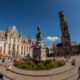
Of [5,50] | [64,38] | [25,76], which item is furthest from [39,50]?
[64,38]

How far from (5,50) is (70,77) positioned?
149 feet

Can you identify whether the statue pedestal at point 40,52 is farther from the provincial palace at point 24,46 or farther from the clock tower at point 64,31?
the clock tower at point 64,31

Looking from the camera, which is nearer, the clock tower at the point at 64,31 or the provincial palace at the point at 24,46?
the provincial palace at the point at 24,46

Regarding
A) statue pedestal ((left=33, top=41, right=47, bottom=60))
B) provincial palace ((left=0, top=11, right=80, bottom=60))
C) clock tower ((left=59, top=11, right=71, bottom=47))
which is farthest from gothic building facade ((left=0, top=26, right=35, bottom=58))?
clock tower ((left=59, top=11, right=71, bottom=47))

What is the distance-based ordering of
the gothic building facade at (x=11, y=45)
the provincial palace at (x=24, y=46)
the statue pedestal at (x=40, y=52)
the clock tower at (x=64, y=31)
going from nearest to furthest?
the statue pedestal at (x=40, y=52) → the gothic building facade at (x=11, y=45) → the provincial palace at (x=24, y=46) → the clock tower at (x=64, y=31)

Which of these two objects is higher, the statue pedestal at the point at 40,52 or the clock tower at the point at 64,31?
the clock tower at the point at 64,31

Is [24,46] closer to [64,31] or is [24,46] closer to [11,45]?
[11,45]

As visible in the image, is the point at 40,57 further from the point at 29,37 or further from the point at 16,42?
the point at 29,37

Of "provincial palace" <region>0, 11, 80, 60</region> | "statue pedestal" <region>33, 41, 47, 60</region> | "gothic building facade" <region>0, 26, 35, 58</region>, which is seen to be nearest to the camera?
"statue pedestal" <region>33, 41, 47, 60</region>

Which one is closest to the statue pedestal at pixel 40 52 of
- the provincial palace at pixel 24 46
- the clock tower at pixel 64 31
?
the provincial palace at pixel 24 46

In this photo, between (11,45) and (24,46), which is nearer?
(11,45)

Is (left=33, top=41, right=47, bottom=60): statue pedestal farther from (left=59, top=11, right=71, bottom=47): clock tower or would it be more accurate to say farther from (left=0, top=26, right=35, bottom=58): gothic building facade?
(left=59, top=11, right=71, bottom=47): clock tower

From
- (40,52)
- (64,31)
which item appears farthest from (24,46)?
(64,31)

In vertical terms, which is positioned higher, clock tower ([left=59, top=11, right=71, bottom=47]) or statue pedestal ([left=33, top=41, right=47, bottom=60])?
clock tower ([left=59, top=11, right=71, bottom=47])
